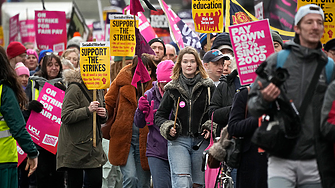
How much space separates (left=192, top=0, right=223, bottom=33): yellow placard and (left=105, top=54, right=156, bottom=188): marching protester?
1.37 m

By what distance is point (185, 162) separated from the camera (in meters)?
7.18

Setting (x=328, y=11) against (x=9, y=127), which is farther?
(x=328, y=11)

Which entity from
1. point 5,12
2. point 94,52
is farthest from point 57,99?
point 5,12

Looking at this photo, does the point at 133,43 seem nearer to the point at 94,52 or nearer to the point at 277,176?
the point at 94,52

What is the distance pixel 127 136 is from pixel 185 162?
4.95ft

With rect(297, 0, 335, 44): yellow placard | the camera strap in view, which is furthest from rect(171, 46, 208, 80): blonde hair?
the camera strap

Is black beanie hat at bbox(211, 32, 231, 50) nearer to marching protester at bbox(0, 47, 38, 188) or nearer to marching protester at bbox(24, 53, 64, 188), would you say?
marching protester at bbox(24, 53, 64, 188)

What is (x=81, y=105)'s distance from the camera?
809cm

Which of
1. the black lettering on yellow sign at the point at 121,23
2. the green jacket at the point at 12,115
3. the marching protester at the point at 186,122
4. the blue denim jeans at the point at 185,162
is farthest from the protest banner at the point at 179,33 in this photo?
the green jacket at the point at 12,115

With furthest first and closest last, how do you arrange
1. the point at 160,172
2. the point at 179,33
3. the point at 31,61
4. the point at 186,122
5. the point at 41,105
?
the point at 31,61, the point at 179,33, the point at 41,105, the point at 160,172, the point at 186,122

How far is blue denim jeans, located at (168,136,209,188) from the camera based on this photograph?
7145 mm

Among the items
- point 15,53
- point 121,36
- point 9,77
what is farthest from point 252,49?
point 15,53

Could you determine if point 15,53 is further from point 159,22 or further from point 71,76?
point 159,22

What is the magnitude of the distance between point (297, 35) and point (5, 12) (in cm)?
2499
